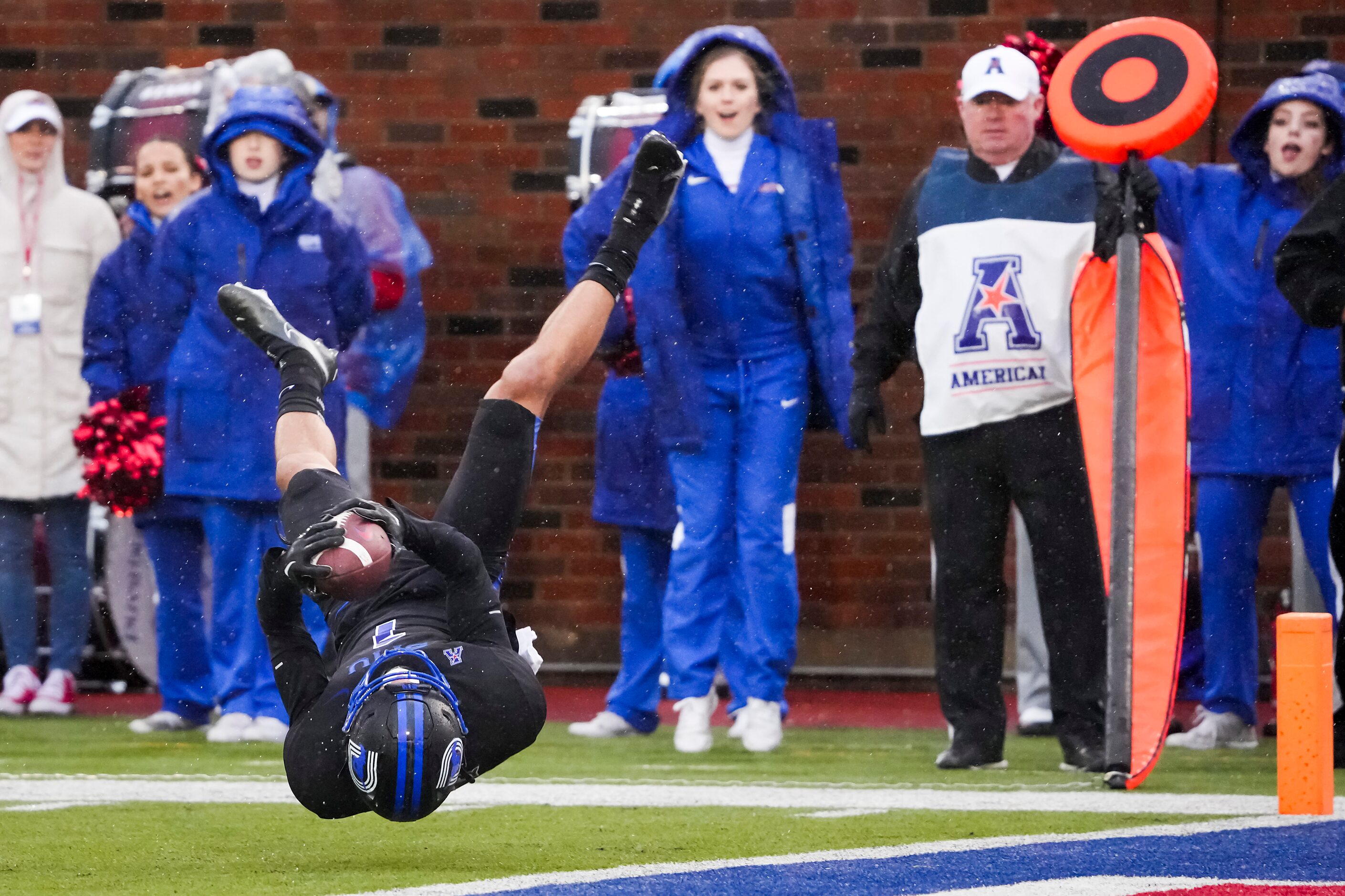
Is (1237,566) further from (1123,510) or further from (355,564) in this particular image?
(355,564)

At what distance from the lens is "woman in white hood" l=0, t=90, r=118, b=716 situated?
826 cm

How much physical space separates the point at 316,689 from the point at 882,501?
568 cm

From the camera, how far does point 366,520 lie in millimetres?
4176

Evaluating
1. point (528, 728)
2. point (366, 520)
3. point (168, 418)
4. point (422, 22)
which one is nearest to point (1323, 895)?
point (528, 728)

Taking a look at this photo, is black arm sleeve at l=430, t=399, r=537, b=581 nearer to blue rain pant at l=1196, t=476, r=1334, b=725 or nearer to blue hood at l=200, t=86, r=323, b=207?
blue hood at l=200, t=86, r=323, b=207

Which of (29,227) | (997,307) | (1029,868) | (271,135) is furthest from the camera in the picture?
(29,227)

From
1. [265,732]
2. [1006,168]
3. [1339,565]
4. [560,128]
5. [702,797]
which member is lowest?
[265,732]

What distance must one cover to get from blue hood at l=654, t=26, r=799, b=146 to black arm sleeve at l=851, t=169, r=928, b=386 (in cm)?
78

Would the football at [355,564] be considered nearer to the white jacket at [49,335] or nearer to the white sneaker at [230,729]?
the white sneaker at [230,729]

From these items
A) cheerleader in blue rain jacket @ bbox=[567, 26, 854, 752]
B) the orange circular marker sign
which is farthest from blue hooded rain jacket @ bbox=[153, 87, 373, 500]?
the orange circular marker sign

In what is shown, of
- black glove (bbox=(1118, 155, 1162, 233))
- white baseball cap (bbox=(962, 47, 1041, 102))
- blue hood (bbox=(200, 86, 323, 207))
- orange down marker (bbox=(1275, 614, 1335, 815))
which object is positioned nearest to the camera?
orange down marker (bbox=(1275, 614, 1335, 815))

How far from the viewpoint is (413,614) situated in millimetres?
4664

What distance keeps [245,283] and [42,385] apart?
142cm

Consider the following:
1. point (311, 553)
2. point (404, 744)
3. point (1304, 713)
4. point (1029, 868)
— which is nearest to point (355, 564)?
point (311, 553)
